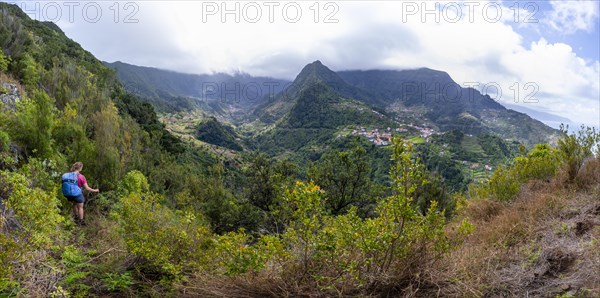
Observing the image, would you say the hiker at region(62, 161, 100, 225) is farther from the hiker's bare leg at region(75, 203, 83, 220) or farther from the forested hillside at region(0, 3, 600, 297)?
the forested hillside at region(0, 3, 600, 297)

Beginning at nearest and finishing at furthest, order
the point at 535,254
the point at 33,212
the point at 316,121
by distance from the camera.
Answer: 1. the point at 33,212
2. the point at 535,254
3. the point at 316,121

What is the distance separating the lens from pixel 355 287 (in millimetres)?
3459

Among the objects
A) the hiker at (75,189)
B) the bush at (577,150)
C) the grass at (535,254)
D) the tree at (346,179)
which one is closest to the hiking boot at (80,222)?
the hiker at (75,189)

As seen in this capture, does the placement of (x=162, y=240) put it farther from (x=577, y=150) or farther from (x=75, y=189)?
(x=577, y=150)

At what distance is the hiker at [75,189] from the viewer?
23.0 ft

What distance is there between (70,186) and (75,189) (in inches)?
4.6

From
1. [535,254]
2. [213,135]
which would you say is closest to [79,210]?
[535,254]

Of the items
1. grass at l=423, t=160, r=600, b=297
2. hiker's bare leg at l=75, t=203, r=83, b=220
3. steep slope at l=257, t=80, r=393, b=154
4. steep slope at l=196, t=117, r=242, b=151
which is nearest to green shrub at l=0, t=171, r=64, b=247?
hiker's bare leg at l=75, t=203, r=83, b=220

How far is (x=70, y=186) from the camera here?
705 centimetres

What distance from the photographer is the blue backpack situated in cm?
700

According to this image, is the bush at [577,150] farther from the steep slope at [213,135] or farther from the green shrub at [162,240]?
the steep slope at [213,135]

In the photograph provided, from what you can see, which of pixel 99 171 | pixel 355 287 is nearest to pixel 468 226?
pixel 355 287

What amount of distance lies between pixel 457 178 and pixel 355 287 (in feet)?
217

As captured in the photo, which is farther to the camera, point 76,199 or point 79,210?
point 79,210
